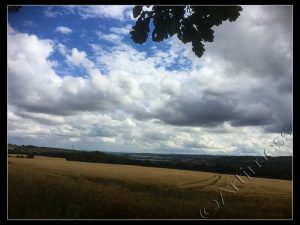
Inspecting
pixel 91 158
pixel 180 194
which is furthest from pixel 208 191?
pixel 91 158

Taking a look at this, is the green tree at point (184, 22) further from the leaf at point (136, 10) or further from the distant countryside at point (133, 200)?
the distant countryside at point (133, 200)

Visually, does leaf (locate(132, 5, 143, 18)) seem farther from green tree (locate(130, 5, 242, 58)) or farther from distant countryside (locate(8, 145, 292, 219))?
distant countryside (locate(8, 145, 292, 219))

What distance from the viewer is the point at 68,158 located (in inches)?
1937

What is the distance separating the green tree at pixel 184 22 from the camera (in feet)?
17.7

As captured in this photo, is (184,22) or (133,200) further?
(133,200)

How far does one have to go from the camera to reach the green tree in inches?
212

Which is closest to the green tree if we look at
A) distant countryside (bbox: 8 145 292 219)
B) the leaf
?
the leaf

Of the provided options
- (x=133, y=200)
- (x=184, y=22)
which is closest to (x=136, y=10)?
(x=184, y=22)

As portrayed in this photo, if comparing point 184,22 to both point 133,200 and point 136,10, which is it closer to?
point 136,10

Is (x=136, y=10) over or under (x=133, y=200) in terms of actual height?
over

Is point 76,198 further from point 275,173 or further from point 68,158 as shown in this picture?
point 68,158

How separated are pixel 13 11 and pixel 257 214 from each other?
544 inches

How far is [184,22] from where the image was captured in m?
5.62
